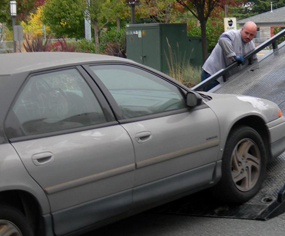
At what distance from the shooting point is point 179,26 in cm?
1591

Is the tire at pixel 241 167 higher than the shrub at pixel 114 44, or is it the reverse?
the shrub at pixel 114 44

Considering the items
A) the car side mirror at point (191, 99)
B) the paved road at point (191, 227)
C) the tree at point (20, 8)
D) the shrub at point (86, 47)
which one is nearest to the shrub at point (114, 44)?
the shrub at point (86, 47)

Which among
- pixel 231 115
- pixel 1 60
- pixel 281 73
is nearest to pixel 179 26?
pixel 281 73

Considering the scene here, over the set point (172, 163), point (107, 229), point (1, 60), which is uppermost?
point (1, 60)

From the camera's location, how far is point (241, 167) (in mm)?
5266

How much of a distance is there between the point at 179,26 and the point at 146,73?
1138 centimetres

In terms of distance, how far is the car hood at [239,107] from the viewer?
515 centimetres

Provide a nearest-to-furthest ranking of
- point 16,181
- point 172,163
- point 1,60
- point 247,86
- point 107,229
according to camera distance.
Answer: point 16,181
point 1,60
point 172,163
point 107,229
point 247,86

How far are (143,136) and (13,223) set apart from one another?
4.17ft

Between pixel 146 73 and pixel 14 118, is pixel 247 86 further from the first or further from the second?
pixel 14 118

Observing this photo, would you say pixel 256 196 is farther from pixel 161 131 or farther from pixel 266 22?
pixel 266 22

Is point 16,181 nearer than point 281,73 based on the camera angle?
Yes

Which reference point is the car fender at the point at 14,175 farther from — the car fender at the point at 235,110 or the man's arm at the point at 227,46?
the man's arm at the point at 227,46

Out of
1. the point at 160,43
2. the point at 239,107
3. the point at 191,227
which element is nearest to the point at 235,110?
the point at 239,107
